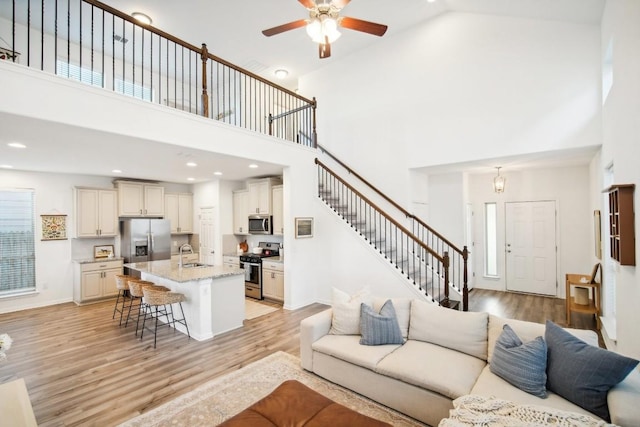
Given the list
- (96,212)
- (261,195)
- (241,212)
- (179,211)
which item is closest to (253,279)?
(241,212)

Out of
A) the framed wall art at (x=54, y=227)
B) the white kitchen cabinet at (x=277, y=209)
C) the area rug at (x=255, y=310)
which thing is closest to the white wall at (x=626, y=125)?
the area rug at (x=255, y=310)

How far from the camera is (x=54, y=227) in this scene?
6195 mm

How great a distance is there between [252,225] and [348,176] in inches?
96.6

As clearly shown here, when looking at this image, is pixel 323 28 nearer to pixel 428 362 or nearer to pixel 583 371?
pixel 428 362

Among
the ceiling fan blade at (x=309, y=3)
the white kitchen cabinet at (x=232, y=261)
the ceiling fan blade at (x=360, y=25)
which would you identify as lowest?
the white kitchen cabinet at (x=232, y=261)

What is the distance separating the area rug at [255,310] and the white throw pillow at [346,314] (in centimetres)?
229

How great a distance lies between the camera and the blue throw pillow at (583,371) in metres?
1.86

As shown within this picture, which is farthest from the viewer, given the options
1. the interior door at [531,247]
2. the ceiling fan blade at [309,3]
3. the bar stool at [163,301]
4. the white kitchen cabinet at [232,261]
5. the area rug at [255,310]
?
the white kitchen cabinet at [232,261]

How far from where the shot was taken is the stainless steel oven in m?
6.37

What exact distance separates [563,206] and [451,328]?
5.32 meters

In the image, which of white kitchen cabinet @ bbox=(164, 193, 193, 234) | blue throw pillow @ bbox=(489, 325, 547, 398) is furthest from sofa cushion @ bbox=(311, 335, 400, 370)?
white kitchen cabinet @ bbox=(164, 193, 193, 234)

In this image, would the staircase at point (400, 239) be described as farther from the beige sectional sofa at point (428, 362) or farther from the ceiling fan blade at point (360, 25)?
the ceiling fan blade at point (360, 25)

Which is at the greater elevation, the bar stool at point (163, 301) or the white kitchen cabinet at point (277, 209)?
the white kitchen cabinet at point (277, 209)

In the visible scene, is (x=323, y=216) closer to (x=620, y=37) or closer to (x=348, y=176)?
(x=348, y=176)
